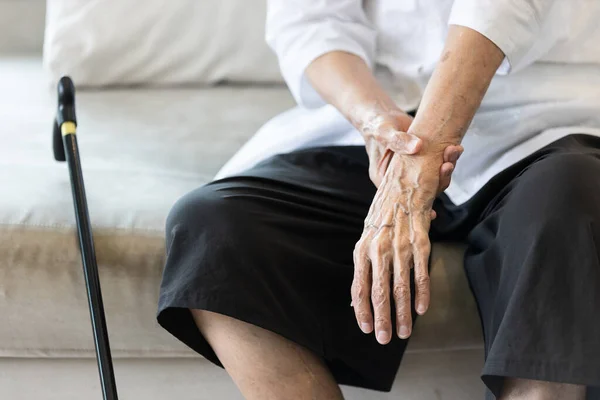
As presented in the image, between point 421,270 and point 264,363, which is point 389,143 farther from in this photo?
point 264,363

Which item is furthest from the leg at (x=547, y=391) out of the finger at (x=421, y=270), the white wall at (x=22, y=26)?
the white wall at (x=22, y=26)

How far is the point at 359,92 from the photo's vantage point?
38.7 inches

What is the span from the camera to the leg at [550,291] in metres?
0.67

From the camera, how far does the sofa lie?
0.95 metres

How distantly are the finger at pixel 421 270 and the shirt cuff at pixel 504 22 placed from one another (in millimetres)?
257

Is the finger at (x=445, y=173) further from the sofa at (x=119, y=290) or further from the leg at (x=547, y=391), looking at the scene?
the leg at (x=547, y=391)

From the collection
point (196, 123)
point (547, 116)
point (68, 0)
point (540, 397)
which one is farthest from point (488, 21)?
point (68, 0)

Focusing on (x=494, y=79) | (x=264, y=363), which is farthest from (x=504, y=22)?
(x=264, y=363)

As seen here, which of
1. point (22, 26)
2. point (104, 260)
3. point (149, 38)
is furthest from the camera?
point (22, 26)

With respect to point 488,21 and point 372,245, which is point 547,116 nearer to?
point 488,21

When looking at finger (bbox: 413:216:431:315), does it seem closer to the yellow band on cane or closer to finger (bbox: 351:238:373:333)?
finger (bbox: 351:238:373:333)

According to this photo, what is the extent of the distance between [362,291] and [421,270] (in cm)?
6

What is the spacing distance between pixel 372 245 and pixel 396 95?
38 centimetres

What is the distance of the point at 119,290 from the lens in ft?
3.14
